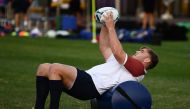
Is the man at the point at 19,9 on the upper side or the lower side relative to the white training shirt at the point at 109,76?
lower

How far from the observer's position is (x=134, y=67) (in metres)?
8.10

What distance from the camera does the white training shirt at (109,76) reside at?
26.6 ft

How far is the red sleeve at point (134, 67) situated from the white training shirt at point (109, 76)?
6cm

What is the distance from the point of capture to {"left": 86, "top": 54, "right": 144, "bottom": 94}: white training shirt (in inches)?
319

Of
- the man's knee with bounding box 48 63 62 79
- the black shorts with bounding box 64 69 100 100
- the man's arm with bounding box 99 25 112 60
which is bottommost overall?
the black shorts with bounding box 64 69 100 100

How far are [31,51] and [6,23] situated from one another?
815cm

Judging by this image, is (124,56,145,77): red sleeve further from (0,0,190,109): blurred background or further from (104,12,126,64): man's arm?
(0,0,190,109): blurred background

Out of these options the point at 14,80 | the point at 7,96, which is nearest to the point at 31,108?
the point at 7,96

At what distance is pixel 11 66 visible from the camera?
46.4ft

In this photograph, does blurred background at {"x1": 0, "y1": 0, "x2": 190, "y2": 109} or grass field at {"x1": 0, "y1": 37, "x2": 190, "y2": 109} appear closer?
grass field at {"x1": 0, "y1": 37, "x2": 190, "y2": 109}

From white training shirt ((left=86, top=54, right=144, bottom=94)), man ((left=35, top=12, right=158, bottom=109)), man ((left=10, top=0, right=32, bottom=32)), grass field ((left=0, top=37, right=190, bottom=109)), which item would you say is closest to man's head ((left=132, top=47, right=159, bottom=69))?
man ((left=35, top=12, right=158, bottom=109))

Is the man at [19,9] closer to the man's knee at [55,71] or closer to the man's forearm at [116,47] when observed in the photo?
the man's knee at [55,71]

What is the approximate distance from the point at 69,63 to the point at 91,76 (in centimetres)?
657

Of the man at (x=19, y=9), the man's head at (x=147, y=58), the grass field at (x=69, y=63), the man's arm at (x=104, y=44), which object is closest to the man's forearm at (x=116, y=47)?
the man's head at (x=147, y=58)
